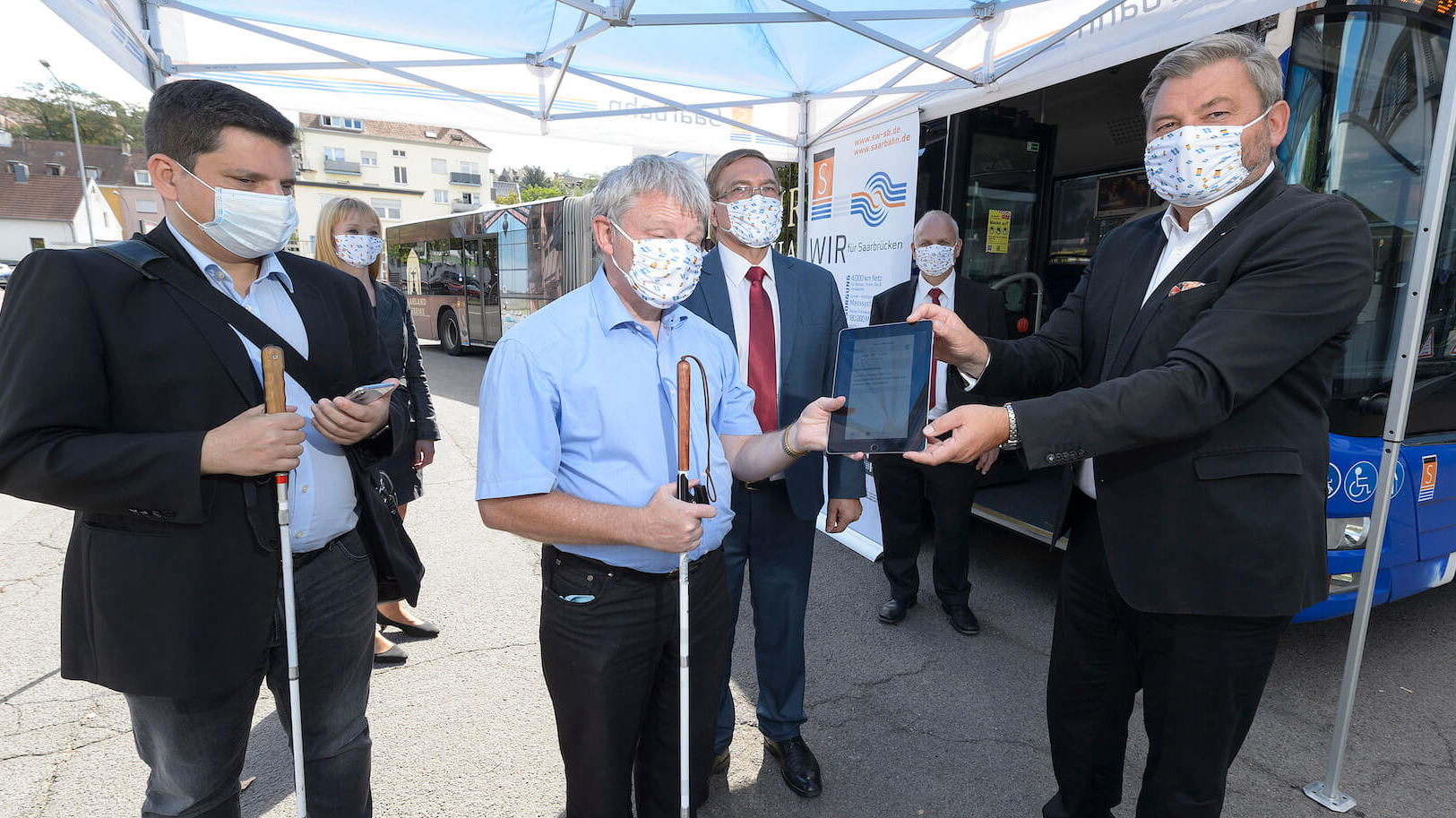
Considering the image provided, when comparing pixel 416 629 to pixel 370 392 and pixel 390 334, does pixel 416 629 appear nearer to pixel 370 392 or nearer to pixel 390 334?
pixel 390 334

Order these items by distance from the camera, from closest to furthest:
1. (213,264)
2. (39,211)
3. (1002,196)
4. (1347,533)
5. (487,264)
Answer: (213,264) < (1347,533) < (1002,196) < (487,264) < (39,211)

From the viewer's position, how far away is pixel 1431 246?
240 cm

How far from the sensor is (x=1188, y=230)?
6.32 feet

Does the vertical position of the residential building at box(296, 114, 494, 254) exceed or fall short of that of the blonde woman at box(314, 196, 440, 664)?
it exceeds it

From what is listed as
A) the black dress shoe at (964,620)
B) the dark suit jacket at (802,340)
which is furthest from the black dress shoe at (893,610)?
the dark suit jacket at (802,340)

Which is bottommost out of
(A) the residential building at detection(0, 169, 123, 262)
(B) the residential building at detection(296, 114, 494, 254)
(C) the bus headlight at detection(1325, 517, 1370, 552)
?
(C) the bus headlight at detection(1325, 517, 1370, 552)

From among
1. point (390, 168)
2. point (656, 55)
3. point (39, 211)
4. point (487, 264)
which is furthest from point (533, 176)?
point (656, 55)

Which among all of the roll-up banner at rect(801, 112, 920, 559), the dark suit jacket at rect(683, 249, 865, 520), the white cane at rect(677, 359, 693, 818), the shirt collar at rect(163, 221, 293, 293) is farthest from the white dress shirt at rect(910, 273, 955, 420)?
the shirt collar at rect(163, 221, 293, 293)

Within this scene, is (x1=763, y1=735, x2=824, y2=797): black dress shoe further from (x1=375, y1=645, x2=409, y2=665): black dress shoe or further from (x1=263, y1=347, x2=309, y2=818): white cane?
(x1=375, y1=645, x2=409, y2=665): black dress shoe

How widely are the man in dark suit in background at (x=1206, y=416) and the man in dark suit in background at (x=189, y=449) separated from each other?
1510mm

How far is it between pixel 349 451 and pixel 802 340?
158 cm

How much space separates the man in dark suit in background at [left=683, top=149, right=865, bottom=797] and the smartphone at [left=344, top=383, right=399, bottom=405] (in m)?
1.23

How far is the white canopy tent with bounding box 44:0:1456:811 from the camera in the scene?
13.4 ft

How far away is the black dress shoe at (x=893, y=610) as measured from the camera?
4148 millimetres
